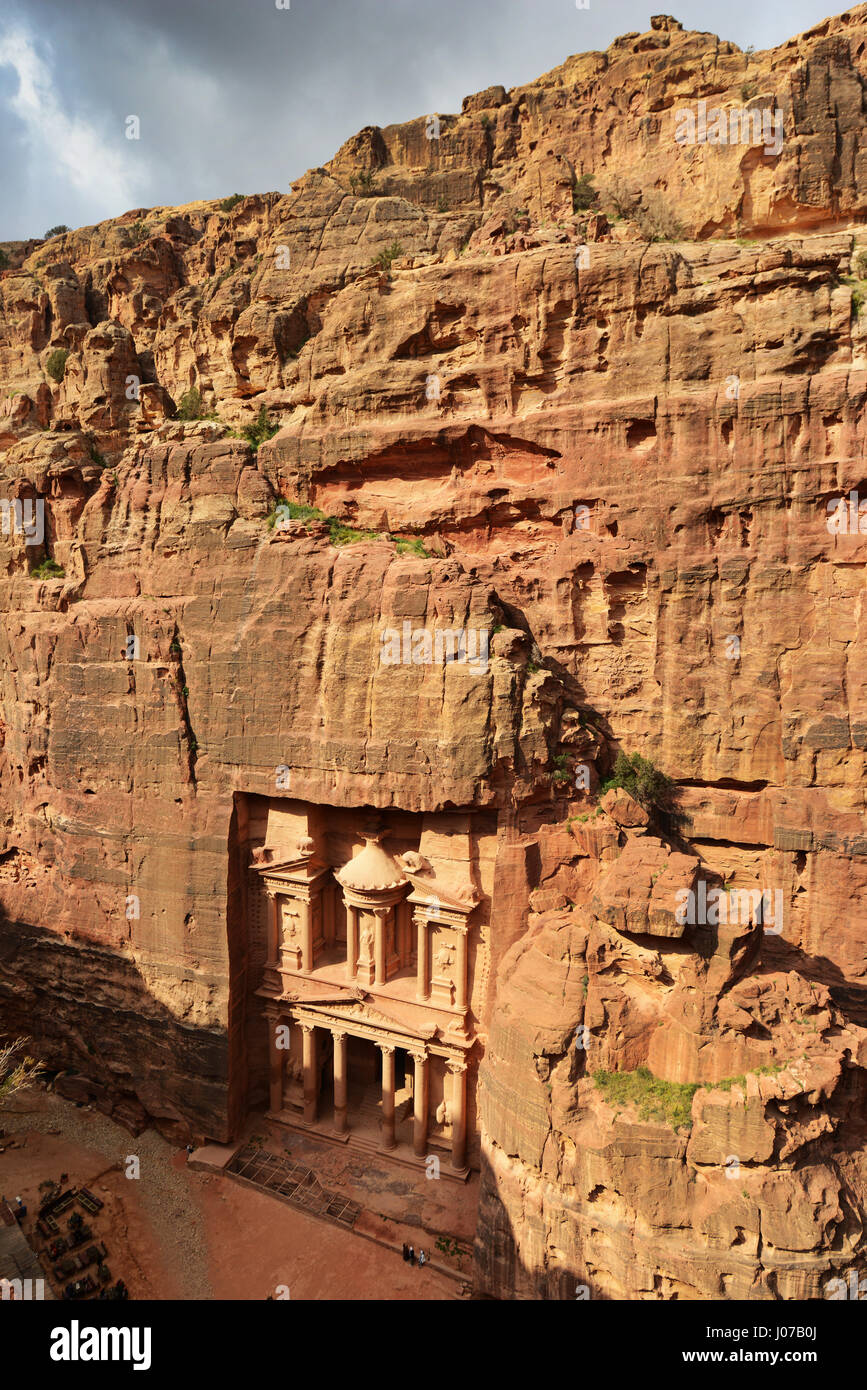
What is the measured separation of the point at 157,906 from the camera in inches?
833

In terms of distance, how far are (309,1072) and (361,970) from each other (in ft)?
11.8

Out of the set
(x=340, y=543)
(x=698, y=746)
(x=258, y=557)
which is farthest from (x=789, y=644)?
(x=258, y=557)

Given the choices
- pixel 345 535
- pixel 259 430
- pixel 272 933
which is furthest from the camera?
pixel 259 430

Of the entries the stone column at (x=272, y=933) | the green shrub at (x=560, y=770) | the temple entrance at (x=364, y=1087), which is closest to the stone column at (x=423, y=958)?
the temple entrance at (x=364, y=1087)

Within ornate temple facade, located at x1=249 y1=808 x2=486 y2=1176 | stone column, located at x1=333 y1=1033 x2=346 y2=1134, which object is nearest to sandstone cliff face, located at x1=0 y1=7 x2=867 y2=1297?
ornate temple facade, located at x1=249 y1=808 x2=486 y2=1176

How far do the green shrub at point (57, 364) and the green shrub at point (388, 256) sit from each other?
50.0 ft

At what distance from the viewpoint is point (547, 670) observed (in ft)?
60.0

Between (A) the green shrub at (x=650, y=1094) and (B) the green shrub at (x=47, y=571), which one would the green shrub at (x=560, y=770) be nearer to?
(A) the green shrub at (x=650, y=1094)

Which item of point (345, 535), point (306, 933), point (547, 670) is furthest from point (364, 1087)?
point (345, 535)

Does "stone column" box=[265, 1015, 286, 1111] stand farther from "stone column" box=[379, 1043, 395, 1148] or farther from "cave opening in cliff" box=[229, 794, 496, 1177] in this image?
"stone column" box=[379, 1043, 395, 1148]

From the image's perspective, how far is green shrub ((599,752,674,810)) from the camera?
59.9ft

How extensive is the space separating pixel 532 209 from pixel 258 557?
18.8 m

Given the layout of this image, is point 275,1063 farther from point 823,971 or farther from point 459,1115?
point 823,971

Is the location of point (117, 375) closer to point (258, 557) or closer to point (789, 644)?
point (258, 557)
